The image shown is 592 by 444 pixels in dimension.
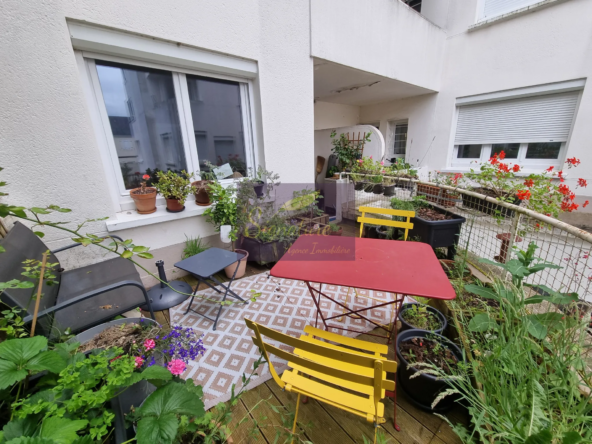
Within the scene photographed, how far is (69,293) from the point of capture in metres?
1.81

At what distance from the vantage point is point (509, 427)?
0.84 meters

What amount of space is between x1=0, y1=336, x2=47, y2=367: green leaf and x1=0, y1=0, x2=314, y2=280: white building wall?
1.83 m

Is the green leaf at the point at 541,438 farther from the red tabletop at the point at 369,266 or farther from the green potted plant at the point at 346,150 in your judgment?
the green potted plant at the point at 346,150

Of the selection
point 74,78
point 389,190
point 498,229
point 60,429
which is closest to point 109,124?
point 74,78

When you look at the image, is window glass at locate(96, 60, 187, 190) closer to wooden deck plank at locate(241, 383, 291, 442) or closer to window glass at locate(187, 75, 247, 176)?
window glass at locate(187, 75, 247, 176)

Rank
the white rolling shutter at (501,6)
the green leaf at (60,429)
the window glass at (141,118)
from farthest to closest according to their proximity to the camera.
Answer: the white rolling shutter at (501,6) → the window glass at (141,118) → the green leaf at (60,429)

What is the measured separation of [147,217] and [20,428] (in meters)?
2.09

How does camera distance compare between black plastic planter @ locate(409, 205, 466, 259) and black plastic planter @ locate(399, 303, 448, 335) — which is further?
black plastic planter @ locate(409, 205, 466, 259)

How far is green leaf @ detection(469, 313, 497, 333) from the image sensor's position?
4.37ft

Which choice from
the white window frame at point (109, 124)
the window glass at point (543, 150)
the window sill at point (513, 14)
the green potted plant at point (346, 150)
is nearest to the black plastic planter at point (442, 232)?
the white window frame at point (109, 124)

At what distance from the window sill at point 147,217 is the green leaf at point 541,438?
9.74 feet

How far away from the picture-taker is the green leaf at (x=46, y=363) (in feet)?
2.52

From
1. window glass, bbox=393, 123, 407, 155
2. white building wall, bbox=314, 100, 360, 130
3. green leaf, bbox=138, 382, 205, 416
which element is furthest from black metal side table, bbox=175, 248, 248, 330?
window glass, bbox=393, 123, 407, 155

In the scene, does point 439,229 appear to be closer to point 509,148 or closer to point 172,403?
point 172,403
